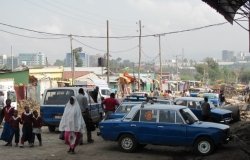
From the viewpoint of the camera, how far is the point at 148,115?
1450cm

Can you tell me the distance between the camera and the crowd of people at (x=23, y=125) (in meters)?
15.5

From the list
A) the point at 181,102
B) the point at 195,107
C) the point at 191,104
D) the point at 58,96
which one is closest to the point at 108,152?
the point at 58,96

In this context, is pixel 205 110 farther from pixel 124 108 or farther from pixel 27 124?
pixel 27 124

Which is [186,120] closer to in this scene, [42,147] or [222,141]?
[222,141]

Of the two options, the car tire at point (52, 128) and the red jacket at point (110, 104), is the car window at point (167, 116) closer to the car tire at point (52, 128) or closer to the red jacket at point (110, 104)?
the red jacket at point (110, 104)

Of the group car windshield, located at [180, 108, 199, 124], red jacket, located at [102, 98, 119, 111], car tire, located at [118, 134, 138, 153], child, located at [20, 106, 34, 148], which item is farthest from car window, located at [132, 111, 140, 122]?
red jacket, located at [102, 98, 119, 111]

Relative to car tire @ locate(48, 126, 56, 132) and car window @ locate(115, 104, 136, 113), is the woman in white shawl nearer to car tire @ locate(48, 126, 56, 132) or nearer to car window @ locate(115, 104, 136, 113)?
car window @ locate(115, 104, 136, 113)

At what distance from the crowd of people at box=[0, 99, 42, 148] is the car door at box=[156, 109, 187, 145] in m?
4.01

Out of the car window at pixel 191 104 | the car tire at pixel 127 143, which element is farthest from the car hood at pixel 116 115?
the car window at pixel 191 104

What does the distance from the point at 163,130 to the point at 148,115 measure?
70 cm

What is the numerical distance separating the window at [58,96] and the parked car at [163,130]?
467 centimetres

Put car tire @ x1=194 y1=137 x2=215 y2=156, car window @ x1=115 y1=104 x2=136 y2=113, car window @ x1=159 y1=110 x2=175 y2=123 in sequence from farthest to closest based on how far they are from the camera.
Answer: car window @ x1=115 y1=104 x2=136 y2=113, car window @ x1=159 y1=110 x2=175 y2=123, car tire @ x1=194 y1=137 x2=215 y2=156

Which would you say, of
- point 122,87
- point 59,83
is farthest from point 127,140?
point 122,87

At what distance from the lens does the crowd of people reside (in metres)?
15.5
